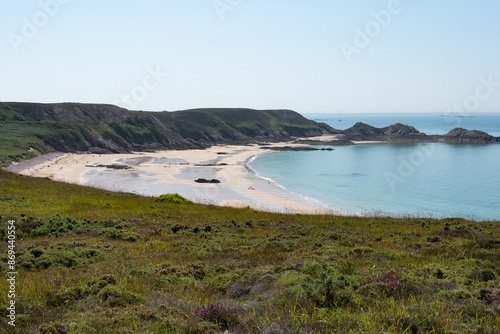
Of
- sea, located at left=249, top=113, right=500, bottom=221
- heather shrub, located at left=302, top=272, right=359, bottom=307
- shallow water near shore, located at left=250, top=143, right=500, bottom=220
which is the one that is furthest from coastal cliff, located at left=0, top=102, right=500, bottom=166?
heather shrub, located at left=302, top=272, right=359, bottom=307

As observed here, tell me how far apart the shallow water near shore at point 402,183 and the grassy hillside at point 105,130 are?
5589 cm

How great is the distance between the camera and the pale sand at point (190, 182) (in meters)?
42.5

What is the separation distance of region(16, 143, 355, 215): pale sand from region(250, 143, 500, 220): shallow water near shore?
15.2 ft

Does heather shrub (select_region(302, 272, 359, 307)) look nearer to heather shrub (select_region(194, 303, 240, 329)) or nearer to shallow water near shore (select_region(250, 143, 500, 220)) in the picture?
heather shrub (select_region(194, 303, 240, 329))

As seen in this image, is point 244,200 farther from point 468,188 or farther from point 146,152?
point 146,152

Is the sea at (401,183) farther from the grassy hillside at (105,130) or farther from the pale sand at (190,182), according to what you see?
the grassy hillside at (105,130)

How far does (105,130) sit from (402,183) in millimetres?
101114

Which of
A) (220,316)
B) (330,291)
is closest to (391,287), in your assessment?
(330,291)

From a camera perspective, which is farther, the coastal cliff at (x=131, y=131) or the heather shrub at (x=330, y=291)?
the coastal cliff at (x=131, y=131)

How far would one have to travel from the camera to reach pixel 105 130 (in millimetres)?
120500

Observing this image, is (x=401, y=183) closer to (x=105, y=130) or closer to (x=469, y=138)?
(x=105, y=130)

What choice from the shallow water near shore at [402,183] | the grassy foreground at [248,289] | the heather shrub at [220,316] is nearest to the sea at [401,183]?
the shallow water near shore at [402,183]

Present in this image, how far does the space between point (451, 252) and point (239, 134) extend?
158m

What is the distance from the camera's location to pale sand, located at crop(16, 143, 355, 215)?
139 feet
